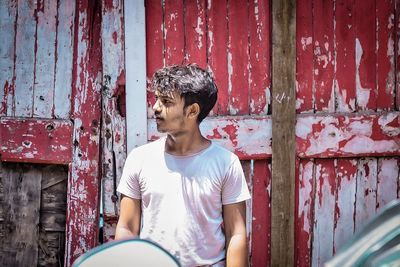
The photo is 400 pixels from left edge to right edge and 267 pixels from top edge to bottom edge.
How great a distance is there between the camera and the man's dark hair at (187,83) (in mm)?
2545

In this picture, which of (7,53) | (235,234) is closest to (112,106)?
(7,53)

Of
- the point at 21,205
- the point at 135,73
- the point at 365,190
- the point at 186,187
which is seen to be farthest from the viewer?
the point at 365,190

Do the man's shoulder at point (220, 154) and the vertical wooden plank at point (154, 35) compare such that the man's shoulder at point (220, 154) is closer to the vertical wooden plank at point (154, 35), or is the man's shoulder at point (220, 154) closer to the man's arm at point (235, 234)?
the man's arm at point (235, 234)

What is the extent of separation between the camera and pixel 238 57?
3531 millimetres

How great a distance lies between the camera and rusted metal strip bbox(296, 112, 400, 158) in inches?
141

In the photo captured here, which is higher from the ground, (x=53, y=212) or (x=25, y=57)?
(x=25, y=57)

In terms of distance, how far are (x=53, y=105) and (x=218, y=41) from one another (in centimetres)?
107

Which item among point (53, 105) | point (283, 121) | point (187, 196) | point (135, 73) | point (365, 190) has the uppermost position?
point (135, 73)

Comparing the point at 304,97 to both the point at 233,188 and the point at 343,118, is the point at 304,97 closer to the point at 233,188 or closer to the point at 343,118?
the point at 343,118

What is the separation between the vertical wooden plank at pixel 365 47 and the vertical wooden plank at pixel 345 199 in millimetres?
387

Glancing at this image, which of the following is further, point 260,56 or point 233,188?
point 260,56

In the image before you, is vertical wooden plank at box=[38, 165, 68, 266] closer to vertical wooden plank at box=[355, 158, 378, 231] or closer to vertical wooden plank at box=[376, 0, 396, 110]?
vertical wooden plank at box=[355, 158, 378, 231]

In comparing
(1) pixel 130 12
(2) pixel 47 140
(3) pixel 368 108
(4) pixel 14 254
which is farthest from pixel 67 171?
(3) pixel 368 108

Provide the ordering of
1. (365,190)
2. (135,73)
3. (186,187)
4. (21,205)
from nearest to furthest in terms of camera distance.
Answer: (186,187) < (135,73) < (21,205) < (365,190)
